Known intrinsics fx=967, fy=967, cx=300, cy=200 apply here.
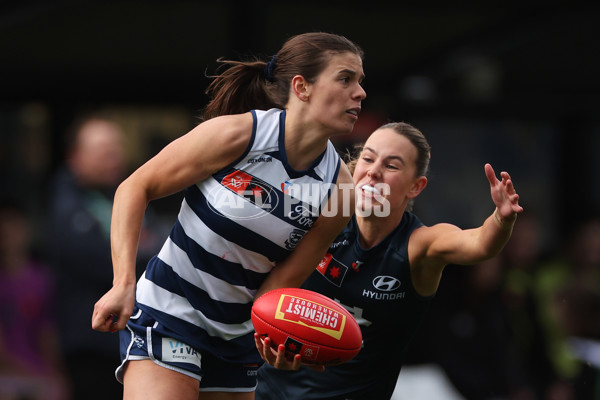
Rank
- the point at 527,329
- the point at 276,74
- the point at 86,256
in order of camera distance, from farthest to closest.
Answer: the point at 527,329 → the point at 86,256 → the point at 276,74

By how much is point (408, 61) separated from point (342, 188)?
20.1 ft

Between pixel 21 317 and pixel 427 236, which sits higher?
pixel 427 236

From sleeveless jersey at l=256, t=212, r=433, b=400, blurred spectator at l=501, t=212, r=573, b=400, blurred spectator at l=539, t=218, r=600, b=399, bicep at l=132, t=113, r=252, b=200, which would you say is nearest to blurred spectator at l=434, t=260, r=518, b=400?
blurred spectator at l=501, t=212, r=573, b=400

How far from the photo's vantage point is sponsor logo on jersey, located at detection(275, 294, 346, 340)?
3721 mm

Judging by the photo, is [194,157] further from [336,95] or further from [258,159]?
[336,95]

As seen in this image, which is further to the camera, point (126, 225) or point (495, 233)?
point (495, 233)

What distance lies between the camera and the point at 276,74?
3951mm

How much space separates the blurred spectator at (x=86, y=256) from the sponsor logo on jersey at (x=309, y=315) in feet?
7.87

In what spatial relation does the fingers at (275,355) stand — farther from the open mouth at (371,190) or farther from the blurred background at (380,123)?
the blurred background at (380,123)

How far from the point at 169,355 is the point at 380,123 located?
5771mm

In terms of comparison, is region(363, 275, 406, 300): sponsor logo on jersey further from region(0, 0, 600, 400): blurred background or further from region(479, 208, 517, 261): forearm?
region(0, 0, 600, 400): blurred background

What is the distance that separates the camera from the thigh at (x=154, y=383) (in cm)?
367

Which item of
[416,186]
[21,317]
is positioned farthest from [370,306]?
[21,317]

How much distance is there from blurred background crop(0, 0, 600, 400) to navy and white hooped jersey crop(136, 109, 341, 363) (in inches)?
82.9
